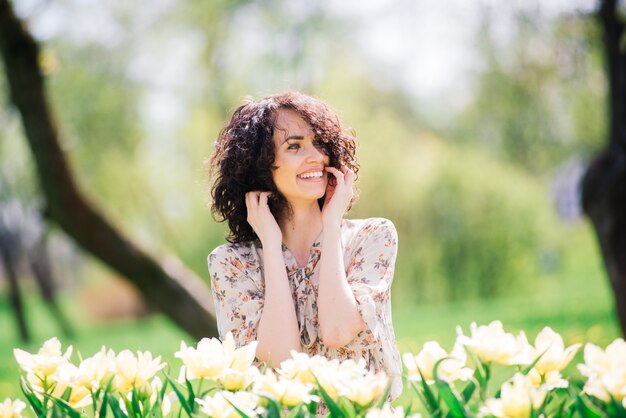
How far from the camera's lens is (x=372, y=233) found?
245 cm

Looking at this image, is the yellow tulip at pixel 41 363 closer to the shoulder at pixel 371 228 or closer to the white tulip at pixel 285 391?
the white tulip at pixel 285 391

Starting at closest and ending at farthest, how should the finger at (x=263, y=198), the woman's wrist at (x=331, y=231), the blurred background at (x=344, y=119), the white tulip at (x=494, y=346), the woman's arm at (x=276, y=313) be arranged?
the white tulip at (x=494, y=346)
the woman's arm at (x=276, y=313)
the woman's wrist at (x=331, y=231)
the finger at (x=263, y=198)
the blurred background at (x=344, y=119)

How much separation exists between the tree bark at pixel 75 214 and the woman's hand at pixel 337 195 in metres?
3.25

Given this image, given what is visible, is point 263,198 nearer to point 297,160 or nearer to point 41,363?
point 297,160

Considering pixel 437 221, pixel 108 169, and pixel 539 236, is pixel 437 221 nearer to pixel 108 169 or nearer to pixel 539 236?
pixel 539 236

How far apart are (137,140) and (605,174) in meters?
12.0

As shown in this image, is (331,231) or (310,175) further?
(310,175)

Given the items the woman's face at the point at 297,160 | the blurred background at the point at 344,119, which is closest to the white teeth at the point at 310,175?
the woman's face at the point at 297,160

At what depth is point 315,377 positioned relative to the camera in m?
1.60

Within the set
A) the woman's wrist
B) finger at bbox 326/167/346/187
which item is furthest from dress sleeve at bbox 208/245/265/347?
finger at bbox 326/167/346/187

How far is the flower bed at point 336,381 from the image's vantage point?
1540 millimetres

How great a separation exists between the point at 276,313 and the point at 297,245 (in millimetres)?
383

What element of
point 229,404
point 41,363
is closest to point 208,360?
point 229,404

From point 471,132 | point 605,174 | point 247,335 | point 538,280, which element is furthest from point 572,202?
point 247,335
